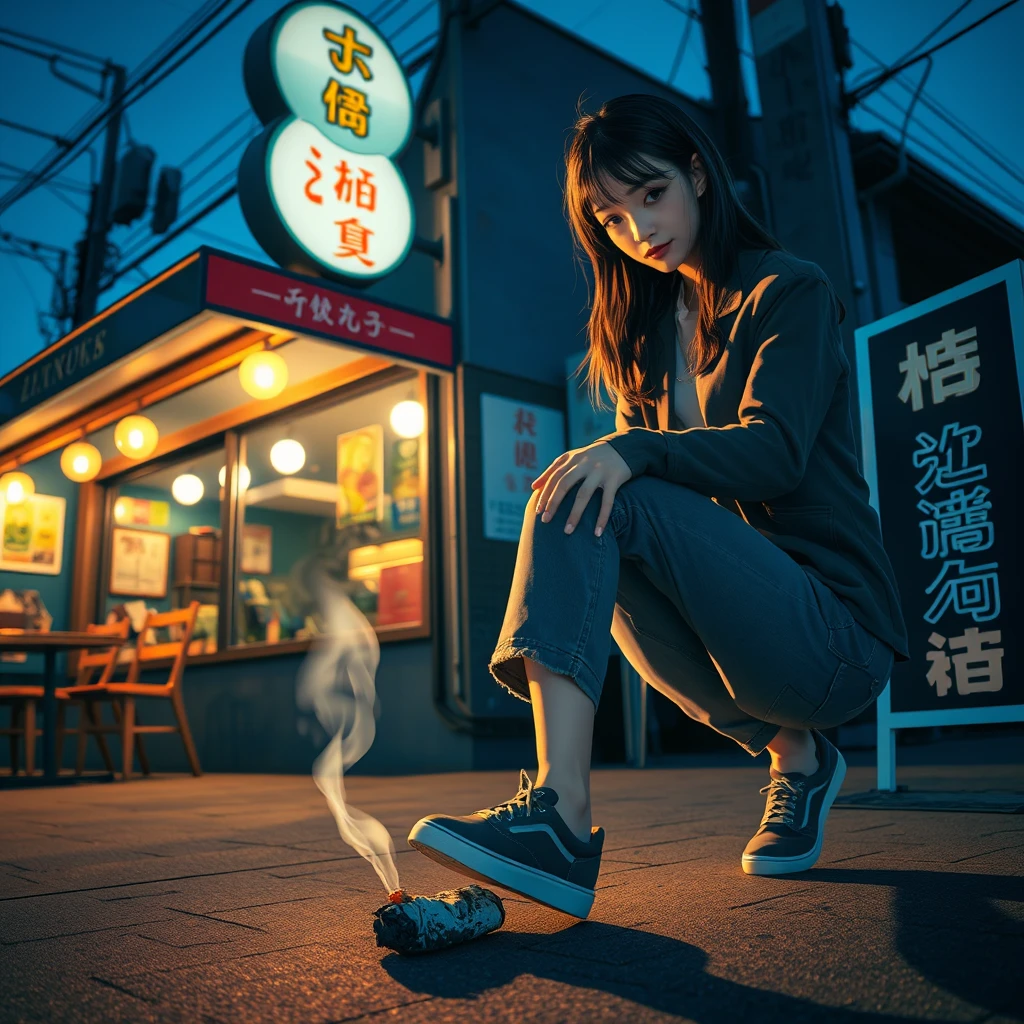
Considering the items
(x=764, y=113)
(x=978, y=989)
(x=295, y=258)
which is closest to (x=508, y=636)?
(x=978, y=989)

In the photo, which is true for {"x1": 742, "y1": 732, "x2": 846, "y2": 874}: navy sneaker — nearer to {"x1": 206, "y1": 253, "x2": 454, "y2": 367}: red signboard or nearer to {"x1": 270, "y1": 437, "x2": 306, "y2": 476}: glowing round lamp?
{"x1": 206, "y1": 253, "x2": 454, "y2": 367}: red signboard

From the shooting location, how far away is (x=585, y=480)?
1143mm

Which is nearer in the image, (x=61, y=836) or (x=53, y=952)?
(x=53, y=952)

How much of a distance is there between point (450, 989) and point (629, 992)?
6.9 inches

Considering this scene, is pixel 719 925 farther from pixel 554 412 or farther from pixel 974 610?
pixel 554 412

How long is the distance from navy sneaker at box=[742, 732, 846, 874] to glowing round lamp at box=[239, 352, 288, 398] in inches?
174

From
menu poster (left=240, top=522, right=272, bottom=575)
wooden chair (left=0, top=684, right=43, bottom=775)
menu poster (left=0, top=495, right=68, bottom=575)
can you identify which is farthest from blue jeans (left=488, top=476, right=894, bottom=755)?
menu poster (left=0, top=495, right=68, bottom=575)

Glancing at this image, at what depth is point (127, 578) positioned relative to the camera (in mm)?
8320

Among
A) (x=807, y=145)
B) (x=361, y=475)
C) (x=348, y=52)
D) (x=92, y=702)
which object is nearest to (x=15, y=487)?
(x=92, y=702)

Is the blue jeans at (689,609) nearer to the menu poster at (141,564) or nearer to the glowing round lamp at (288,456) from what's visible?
the glowing round lamp at (288,456)

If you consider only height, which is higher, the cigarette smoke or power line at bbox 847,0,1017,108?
power line at bbox 847,0,1017,108

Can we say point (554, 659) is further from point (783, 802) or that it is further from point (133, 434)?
point (133, 434)

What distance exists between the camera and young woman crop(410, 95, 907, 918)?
3.64 feet

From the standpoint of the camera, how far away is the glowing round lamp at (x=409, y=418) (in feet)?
18.6
